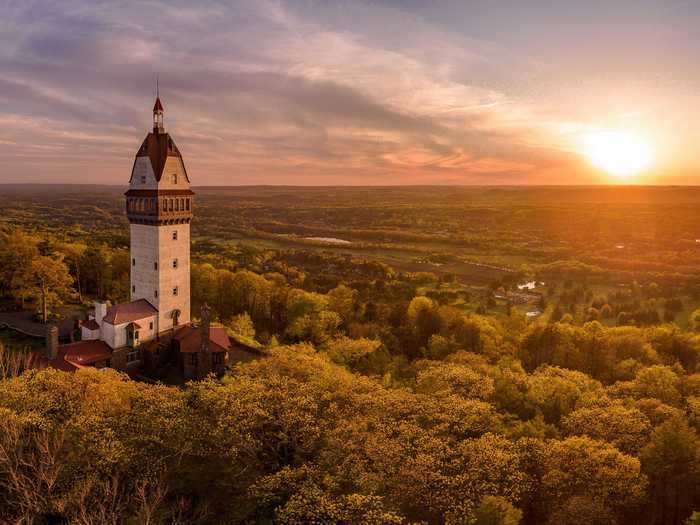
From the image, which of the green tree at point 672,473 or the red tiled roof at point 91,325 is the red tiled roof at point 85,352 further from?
the green tree at point 672,473

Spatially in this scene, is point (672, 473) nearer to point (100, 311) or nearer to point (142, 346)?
point (142, 346)

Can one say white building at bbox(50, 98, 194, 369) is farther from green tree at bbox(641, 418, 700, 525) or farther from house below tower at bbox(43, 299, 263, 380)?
green tree at bbox(641, 418, 700, 525)

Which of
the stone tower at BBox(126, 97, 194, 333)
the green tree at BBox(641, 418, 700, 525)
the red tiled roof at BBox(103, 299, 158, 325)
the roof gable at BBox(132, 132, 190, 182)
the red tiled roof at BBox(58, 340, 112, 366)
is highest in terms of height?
the roof gable at BBox(132, 132, 190, 182)

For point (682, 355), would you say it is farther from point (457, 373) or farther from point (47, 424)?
point (47, 424)

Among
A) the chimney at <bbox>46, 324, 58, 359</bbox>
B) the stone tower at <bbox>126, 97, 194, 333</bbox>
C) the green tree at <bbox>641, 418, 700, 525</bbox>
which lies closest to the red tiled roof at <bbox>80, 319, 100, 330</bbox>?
the chimney at <bbox>46, 324, 58, 359</bbox>

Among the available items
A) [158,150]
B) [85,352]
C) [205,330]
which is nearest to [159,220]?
[158,150]
